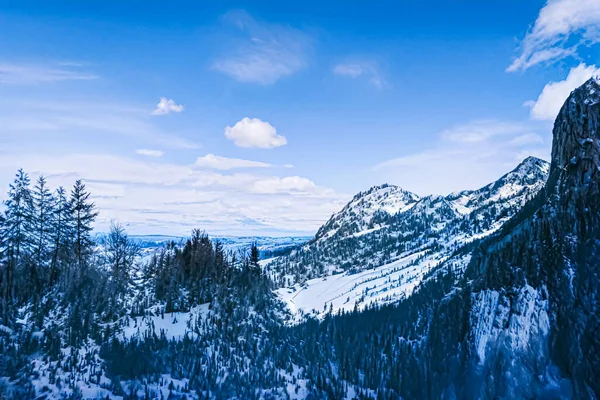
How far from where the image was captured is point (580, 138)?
76312 millimetres

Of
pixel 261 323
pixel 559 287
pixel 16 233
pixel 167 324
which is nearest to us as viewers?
pixel 16 233

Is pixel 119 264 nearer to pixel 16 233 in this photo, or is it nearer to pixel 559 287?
pixel 16 233

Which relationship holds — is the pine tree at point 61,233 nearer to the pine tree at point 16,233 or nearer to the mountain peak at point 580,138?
the pine tree at point 16,233

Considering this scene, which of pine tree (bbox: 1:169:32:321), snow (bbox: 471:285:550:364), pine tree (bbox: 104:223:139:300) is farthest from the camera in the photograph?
snow (bbox: 471:285:550:364)

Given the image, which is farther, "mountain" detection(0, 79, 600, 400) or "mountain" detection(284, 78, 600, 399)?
"mountain" detection(284, 78, 600, 399)

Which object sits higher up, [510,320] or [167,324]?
[167,324]

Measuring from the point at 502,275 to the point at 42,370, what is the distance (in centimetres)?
9071

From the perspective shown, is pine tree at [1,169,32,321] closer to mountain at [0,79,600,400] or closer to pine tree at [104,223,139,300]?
mountain at [0,79,600,400]

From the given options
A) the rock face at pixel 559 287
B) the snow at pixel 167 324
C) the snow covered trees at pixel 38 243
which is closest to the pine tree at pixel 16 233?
the snow covered trees at pixel 38 243

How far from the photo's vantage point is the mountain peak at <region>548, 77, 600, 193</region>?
7438 cm

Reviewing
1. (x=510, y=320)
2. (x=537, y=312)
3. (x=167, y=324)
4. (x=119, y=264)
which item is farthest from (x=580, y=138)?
(x=119, y=264)

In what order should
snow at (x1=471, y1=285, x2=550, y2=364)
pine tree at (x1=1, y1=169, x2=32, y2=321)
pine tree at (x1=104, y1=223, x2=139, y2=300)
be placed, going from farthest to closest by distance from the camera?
snow at (x1=471, y1=285, x2=550, y2=364) → pine tree at (x1=104, y1=223, x2=139, y2=300) → pine tree at (x1=1, y1=169, x2=32, y2=321)

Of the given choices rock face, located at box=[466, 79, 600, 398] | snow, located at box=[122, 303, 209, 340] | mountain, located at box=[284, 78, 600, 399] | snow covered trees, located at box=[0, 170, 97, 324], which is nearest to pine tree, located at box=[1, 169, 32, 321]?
snow covered trees, located at box=[0, 170, 97, 324]

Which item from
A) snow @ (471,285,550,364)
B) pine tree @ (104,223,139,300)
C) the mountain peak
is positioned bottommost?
snow @ (471,285,550,364)
